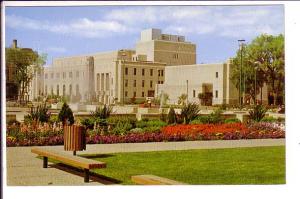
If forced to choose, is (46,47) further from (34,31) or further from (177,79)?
(177,79)

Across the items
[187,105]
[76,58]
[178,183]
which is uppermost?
[76,58]

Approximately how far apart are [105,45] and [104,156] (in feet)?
6.32

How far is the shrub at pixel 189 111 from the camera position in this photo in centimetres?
1295

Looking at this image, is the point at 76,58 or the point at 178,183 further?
the point at 76,58

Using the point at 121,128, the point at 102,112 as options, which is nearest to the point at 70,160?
the point at 102,112

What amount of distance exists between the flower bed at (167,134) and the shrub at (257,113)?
110 millimetres

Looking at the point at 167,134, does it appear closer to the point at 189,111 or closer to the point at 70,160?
the point at 189,111

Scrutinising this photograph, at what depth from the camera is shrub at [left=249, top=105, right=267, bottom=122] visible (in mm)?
13023

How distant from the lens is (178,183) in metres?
11.8

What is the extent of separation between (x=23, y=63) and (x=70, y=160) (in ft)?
7.24

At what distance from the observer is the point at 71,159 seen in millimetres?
11531

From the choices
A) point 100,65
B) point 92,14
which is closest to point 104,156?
point 100,65

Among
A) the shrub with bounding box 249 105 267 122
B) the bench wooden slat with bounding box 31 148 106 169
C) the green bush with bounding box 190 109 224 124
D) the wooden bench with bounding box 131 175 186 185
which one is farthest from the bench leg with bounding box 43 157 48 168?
the shrub with bounding box 249 105 267 122

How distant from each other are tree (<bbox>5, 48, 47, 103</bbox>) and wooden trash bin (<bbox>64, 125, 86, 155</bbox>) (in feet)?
3.48
